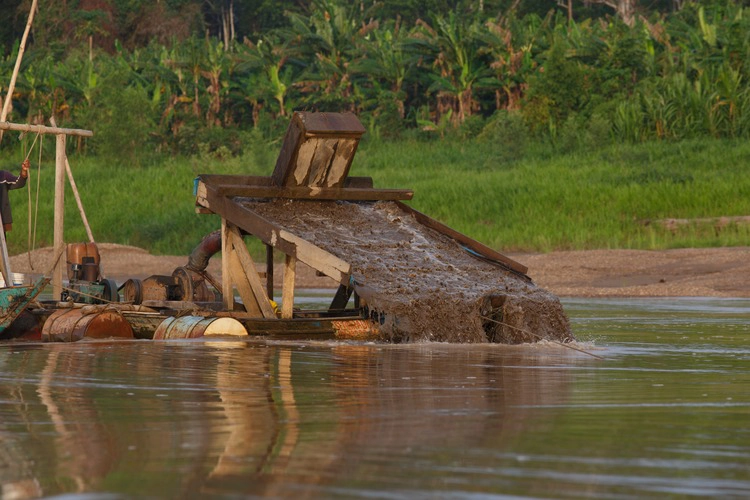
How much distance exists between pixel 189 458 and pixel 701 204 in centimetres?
2787

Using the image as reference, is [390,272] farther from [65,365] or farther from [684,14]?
[684,14]

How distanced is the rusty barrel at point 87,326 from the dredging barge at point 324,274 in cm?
2

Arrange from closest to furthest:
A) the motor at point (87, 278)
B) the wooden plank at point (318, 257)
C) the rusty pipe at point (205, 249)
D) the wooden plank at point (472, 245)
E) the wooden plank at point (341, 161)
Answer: the wooden plank at point (318, 257)
the wooden plank at point (472, 245)
the wooden plank at point (341, 161)
the motor at point (87, 278)
the rusty pipe at point (205, 249)

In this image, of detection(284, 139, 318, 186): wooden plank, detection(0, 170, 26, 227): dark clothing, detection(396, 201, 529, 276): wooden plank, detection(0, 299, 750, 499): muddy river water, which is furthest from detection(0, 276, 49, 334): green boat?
detection(396, 201, 529, 276): wooden plank

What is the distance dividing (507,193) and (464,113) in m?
11.9

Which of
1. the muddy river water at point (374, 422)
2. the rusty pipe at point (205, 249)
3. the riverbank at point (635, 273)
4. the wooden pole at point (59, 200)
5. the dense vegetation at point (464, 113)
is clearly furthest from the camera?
the dense vegetation at point (464, 113)

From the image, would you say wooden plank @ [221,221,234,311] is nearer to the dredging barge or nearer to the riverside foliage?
the dredging barge

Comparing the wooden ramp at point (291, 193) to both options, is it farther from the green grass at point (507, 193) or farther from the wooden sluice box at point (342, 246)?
the green grass at point (507, 193)

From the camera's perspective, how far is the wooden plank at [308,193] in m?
16.1

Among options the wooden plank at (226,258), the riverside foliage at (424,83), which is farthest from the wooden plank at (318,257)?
the riverside foliage at (424,83)

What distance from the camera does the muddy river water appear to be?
21.4 ft

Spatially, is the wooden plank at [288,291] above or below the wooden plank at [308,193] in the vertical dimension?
below

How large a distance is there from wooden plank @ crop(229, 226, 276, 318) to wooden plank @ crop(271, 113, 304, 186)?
837 millimetres

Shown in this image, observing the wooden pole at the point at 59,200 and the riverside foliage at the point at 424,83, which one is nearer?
the wooden pole at the point at 59,200
